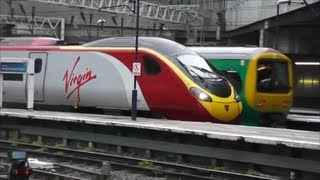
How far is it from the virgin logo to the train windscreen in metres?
5.24

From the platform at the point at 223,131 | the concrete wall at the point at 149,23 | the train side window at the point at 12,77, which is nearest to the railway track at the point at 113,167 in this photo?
the platform at the point at 223,131

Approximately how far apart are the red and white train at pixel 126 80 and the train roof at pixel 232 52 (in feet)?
4.74

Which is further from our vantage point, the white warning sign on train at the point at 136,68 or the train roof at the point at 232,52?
A: the train roof at the point at 232,52

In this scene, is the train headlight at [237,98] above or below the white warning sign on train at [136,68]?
below

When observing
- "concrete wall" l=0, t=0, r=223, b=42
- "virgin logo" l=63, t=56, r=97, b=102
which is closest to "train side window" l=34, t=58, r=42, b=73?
"virgin logo" l=63, t=56, r=97, b=102

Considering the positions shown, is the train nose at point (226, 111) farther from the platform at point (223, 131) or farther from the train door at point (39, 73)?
the train door at point (39, 73)

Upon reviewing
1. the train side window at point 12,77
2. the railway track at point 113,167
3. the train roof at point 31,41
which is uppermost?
the train roof at point 31,41

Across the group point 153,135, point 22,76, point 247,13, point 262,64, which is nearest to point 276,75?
point 262,64

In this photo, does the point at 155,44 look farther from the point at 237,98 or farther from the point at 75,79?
the point at 75,79

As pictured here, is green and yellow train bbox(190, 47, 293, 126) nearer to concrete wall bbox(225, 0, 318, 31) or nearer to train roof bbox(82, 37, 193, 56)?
train roof bbox(82, 37, 193, 56)

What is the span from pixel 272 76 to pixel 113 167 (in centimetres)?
701

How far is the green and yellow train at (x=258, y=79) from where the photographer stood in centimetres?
1791

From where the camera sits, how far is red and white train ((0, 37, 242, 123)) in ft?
53.2

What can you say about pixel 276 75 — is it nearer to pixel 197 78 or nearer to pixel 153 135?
pixel 197 78
